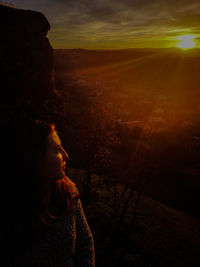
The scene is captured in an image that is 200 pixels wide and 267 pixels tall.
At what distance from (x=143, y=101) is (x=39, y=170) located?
53.0 m

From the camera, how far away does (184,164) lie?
1933 cm

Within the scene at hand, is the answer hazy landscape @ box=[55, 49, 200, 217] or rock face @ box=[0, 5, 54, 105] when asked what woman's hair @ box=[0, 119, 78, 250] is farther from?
rock face @ box=[0, 5, 54, 105]

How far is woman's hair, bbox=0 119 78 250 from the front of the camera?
127cm

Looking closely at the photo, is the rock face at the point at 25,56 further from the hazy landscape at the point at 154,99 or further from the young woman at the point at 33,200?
the young woman at the point at 33,200

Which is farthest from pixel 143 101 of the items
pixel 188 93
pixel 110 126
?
pixel 110 126

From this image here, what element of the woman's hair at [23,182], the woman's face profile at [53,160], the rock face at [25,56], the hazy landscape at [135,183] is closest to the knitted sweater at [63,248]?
the woman's hair at [23,182]

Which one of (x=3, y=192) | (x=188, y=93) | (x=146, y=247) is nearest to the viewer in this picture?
(x=3, y=192)

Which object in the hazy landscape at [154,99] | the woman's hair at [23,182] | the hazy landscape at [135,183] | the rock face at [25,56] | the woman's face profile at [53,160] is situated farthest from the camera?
the hazy landscape at [154,99]

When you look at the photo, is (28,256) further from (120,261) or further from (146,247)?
(146,247)

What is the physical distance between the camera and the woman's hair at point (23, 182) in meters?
1.27

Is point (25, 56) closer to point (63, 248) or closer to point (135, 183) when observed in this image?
point (63, 248)

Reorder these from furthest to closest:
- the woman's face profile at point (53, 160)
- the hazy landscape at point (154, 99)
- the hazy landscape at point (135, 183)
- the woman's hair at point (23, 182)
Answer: the hazy landscape at point (154, 99) → the hazy landscape at point (135, 183) → the woman's face profile at point (53, 160) → the woman's hair at point (23, 182)

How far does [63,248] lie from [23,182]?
710 millimetres

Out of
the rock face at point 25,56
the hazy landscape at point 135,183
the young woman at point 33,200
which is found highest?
the rock face at point 25,56
